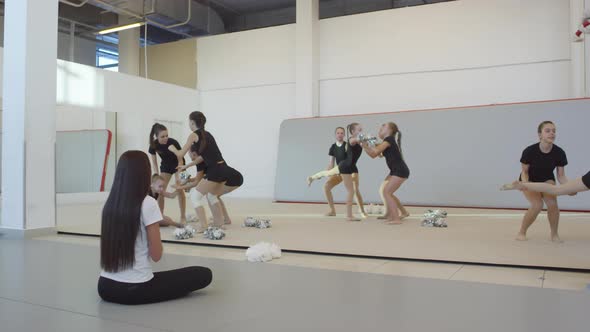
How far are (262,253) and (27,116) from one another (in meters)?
3.43

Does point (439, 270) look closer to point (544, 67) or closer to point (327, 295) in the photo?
point (327, 295)

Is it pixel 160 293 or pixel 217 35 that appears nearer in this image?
pixel 160 293

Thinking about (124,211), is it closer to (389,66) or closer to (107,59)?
(389,66)

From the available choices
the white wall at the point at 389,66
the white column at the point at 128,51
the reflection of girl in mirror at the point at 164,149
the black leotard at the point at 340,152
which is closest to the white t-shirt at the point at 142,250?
the reflection of girl in mirror at the point at 164,149

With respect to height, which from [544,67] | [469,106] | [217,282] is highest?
[544,67]

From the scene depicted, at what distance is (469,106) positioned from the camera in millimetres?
10672

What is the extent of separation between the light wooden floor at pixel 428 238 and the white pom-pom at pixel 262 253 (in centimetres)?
39

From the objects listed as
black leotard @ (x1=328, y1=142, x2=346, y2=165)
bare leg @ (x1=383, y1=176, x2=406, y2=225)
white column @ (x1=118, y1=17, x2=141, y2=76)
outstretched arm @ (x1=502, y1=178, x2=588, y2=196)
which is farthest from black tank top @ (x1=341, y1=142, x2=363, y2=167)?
white column @ (x1=118, y1=17, x2=141, y2=76)

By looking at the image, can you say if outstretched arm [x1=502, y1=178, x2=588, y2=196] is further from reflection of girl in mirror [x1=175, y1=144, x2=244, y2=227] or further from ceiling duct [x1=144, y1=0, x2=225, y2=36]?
ceiling duct [x1=144, y1=0, x2=225, y2=36]

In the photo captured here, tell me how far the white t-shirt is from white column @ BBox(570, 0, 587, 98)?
30.6 feet

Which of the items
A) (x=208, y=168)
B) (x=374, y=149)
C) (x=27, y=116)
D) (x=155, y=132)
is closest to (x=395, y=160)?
(x=374, y=149)

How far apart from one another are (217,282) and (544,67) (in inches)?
373

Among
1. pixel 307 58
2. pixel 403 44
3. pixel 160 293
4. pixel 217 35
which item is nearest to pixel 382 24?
pixel 403 44

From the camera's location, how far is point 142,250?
2.74 metres
